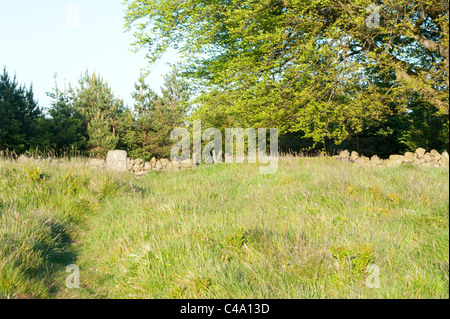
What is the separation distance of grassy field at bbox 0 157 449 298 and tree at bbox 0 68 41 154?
18138 mm

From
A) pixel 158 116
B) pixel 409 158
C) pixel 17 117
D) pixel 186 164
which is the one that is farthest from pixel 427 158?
pixel 17 117

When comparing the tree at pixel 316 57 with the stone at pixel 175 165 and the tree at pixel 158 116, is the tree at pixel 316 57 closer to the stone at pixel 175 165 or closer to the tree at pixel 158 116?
the stone at pixel 175 165

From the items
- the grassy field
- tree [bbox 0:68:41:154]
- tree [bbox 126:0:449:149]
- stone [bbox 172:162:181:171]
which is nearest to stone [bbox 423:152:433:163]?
tree [bbox 126:0:449:149]

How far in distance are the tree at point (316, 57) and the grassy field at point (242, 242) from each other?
170 inches

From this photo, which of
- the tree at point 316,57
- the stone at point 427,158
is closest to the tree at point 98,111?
the tree at point 316,57

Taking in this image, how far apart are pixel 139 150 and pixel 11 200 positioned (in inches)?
691

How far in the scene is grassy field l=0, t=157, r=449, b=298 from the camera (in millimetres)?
3066

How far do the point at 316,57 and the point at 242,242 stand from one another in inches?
303

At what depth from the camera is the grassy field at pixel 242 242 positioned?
3.07 meters

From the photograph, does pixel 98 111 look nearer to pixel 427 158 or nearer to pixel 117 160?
pixel 117 160

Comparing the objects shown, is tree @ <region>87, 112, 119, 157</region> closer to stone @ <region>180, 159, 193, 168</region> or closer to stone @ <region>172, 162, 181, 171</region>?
stone @ <region>172, 162, 181, 171</region>

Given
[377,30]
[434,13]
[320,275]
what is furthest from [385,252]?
[434,13]

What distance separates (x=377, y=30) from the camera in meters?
9.83

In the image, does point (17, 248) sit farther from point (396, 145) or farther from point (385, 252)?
point (396, 145)
